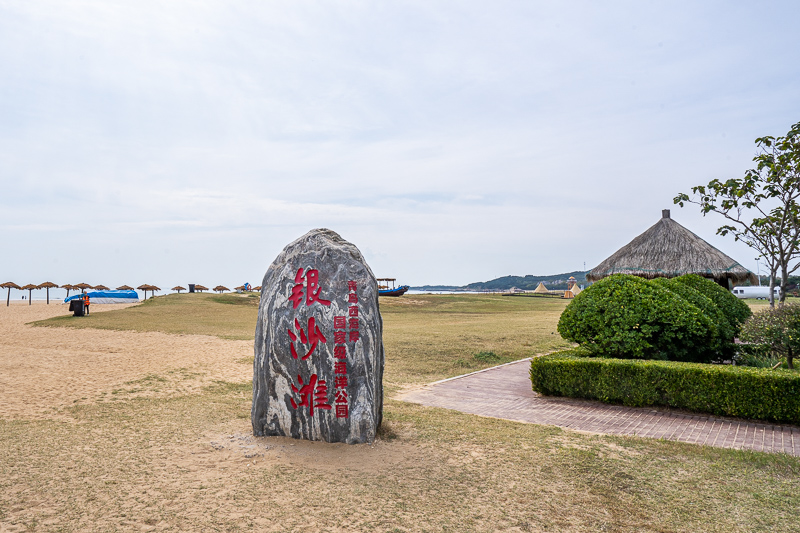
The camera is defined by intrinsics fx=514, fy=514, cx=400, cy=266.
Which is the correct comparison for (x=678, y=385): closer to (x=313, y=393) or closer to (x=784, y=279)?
(x=313, y=393)

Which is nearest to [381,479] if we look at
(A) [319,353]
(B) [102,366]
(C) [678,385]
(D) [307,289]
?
(A) [319,353]

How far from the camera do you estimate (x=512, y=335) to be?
65.7 ft

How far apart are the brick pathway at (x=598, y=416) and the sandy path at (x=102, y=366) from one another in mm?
5185

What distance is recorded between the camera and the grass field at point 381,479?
4.35 m

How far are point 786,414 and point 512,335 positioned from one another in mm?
12460

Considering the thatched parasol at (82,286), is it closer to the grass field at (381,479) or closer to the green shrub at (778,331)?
the grass field at (381,479)

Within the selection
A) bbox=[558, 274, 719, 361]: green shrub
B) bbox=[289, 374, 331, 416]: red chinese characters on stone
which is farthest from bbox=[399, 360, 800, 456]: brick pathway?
bbox=[289, 374, 331, 416]: red chinese characters on stone

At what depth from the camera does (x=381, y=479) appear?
17.2 feet

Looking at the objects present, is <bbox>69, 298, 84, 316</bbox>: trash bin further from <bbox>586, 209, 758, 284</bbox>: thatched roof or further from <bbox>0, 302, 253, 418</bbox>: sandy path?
<bbox>586, 209, 758, 284</bbox>: thatched roof

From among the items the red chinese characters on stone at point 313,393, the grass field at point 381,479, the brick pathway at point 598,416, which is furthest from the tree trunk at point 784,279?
the red chinese characters on stone at point 313,393

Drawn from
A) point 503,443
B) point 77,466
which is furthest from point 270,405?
point 503,443

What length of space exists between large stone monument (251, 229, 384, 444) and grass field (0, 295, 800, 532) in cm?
29

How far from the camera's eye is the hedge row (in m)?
7.75

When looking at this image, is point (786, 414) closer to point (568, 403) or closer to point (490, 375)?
point (568, 403)
